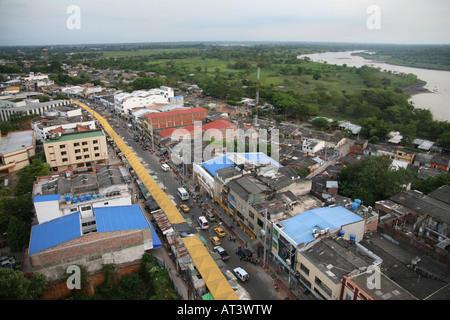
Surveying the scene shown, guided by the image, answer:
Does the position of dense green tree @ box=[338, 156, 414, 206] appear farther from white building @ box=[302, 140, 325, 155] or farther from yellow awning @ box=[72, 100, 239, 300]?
yellow awning @ box=[72, 100, 239, 300]

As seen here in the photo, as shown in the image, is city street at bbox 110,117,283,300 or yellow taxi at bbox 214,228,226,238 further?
yellow taxi at bbox 214,228,226,238

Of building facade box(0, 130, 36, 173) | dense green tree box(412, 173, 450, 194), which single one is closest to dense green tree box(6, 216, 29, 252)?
building facade box(0, 130, 36, 173)

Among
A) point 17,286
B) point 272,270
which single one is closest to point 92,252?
point 17,286

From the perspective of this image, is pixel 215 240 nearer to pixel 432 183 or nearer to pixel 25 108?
pixel 432 183

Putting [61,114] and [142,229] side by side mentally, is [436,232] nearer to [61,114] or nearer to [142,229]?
[142,229]

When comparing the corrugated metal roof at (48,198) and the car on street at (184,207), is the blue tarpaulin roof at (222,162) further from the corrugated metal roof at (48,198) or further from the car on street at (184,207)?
the corrugated metal roof at (48,198)
